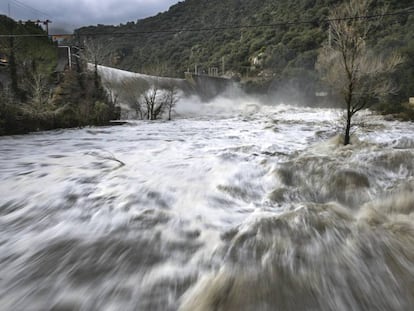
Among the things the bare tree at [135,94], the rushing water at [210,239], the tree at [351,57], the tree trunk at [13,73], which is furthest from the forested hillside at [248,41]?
the rushing water at [210,239]

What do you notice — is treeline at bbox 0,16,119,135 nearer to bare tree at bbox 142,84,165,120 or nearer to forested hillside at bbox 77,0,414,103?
bare tree at bbox 142,84,165,120

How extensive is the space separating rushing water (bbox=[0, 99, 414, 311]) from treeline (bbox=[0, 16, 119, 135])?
35.6 ft

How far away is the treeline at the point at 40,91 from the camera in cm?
1594

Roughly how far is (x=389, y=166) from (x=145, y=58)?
241 ft

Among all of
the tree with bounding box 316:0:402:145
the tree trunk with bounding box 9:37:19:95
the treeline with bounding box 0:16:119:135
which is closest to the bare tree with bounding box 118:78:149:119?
the treeline with bounding box 0:16:119:135

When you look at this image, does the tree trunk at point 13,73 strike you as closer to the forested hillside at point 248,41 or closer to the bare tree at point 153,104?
the forested hillside at point 248,41

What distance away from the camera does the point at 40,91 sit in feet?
59.0

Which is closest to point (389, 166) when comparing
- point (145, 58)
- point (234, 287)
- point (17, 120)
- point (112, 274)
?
point (234, 287)

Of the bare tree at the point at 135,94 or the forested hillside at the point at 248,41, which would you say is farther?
the forested hillside at the point at 248,41

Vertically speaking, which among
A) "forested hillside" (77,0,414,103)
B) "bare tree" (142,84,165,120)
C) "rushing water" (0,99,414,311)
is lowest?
"rushing water" (0,99,414,311)

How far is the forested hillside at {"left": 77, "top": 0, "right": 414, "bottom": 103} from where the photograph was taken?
39062 mm

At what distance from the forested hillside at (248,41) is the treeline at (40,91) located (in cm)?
491

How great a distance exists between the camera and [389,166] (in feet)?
23.5

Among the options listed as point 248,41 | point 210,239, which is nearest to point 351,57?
point 210,239
